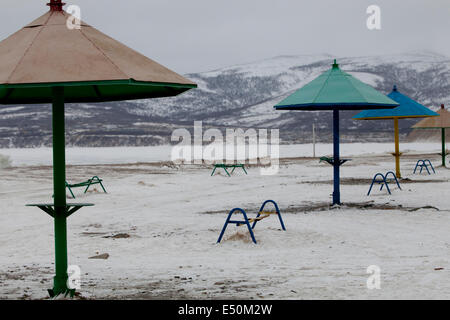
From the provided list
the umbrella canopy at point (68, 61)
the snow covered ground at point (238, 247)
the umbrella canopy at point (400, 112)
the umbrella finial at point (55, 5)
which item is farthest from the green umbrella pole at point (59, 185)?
the umbrella canopy at point (400, 112)

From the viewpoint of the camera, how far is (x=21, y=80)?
16.1 feet

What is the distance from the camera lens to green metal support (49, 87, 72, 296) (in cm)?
580

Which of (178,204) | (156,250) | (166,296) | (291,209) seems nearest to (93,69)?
(166,296)

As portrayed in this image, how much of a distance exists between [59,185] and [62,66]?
131 cm

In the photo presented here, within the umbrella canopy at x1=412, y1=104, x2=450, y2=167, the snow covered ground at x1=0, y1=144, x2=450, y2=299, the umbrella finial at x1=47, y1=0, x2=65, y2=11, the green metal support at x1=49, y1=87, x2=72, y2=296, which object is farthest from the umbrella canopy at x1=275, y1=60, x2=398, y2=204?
the umbrella canopy at x1=412, y1=104, x2=450, y2=167

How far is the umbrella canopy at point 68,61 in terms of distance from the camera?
4.95 meters

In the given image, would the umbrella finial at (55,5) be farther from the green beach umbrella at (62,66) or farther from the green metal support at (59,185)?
the green metal support at (59,185)

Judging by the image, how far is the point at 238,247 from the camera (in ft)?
31.1

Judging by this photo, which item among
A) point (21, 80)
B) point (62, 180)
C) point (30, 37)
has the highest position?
point (30, 37)

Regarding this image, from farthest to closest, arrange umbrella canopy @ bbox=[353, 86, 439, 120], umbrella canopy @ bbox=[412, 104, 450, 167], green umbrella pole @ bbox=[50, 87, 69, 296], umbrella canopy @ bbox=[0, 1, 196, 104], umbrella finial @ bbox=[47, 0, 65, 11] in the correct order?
umbrella canopy @ bbox=[412, 104, 450, 167] → umbrella canopy @ bbox=[353, 86, 439, 120] → umbrella finial @ bbox=[47, 0, 65, 11] → green umbrella pole @ bbox=[50, 87, 69, 296] → umbrella canopy @ bbox=[0, 1, 196, 104]

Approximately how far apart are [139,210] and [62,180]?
355 inches

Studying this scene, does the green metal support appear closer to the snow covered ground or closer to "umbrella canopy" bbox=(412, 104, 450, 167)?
the snow covered ground

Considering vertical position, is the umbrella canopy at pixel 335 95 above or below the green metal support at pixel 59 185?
above
